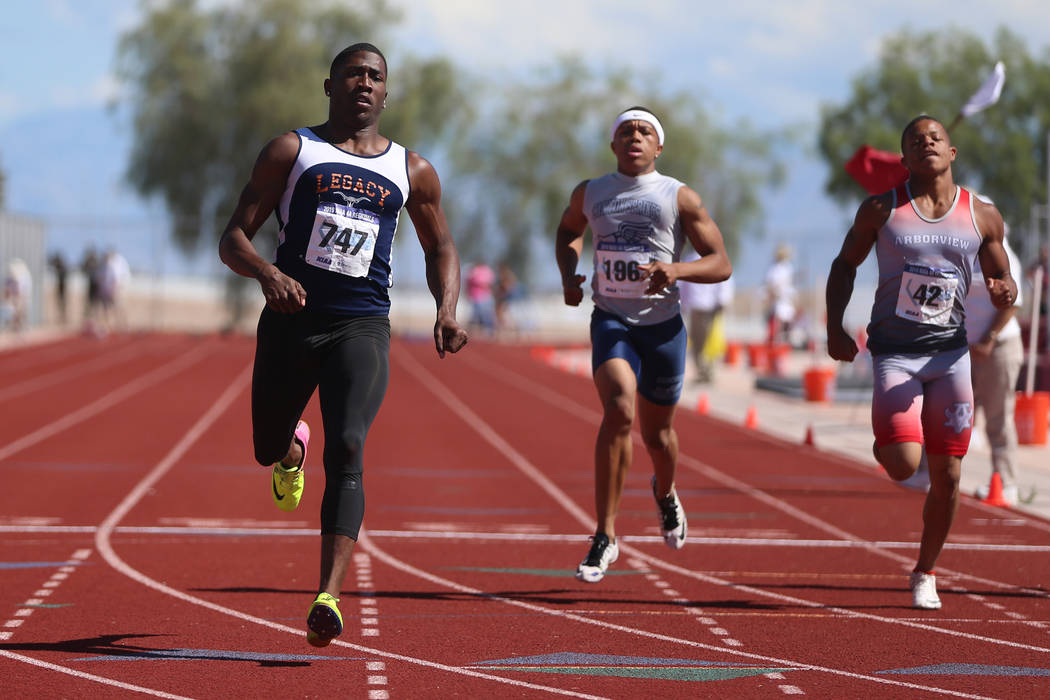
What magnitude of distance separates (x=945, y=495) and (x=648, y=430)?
146 cm

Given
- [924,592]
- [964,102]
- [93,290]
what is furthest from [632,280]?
[964,102]

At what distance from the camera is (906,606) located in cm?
718

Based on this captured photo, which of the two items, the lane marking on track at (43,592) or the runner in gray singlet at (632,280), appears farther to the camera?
the runner in gray singlet at (632,280)

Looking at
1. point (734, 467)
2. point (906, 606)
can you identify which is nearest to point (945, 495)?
point (906, 606)

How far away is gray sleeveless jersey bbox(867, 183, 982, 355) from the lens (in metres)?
7.00

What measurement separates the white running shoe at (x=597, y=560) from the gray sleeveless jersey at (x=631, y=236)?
100 cm

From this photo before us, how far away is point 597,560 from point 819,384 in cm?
1394

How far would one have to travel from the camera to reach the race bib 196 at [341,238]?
5957mm

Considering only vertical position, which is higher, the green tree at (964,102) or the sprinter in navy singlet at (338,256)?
the green tree at (964,102)

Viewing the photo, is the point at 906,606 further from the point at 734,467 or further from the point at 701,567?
the point at 734,467

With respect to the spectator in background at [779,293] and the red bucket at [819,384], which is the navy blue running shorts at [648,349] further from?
the spectator in background at [779,293]

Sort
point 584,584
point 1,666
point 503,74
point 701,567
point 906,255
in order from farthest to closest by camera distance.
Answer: point 503,74
point 701,567
point 584,584
point 906,255
point 1,666

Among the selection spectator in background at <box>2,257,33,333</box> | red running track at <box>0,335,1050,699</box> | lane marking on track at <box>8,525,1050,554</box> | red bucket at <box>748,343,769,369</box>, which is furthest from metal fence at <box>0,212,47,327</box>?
lane marking on track at <box>8,525,1050,554</box>

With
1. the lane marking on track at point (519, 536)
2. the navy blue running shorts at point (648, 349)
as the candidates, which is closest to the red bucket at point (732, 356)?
the lane marking on track at point (519, 536)
